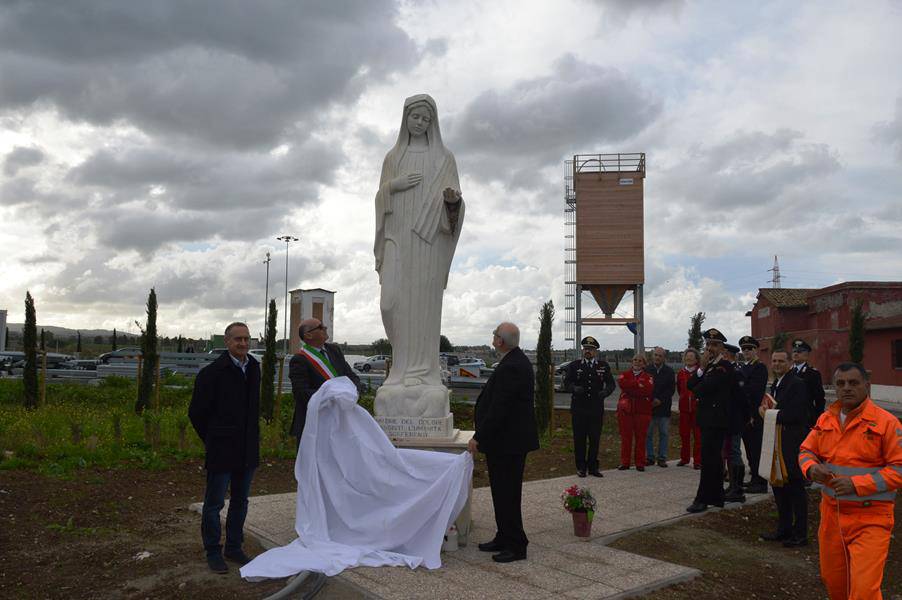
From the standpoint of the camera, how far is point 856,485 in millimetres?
3490

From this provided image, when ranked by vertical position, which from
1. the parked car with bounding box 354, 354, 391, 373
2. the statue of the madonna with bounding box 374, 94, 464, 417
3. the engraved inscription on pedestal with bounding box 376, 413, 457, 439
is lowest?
the parked car with bounding box 354, 354, 391, 373

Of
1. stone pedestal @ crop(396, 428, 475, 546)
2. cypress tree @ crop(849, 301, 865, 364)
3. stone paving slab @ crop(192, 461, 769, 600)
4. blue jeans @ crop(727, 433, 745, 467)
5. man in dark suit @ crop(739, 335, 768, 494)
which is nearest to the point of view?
stone paving slab @ crop(192, 461, 769, 600)

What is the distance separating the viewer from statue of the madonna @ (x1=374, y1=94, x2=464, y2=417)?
6.29 meters

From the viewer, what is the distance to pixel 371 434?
5.26 meters

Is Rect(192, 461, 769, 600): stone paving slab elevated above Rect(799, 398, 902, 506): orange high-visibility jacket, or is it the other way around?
Rect(799, 398, 902, 506): orange high-visibility jacket

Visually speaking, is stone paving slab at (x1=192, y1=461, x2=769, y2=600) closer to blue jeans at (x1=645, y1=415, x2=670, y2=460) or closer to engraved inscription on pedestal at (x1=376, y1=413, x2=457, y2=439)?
engraved inscription on pedestal at (x1=376, y1=413, x2=457, y2=439)

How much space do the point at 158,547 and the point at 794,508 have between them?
5374mm

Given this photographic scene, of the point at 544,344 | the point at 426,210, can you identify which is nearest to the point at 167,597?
the point at 426,210

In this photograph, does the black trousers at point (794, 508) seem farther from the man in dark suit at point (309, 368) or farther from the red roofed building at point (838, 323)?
the red roofed building at point (838, 323)

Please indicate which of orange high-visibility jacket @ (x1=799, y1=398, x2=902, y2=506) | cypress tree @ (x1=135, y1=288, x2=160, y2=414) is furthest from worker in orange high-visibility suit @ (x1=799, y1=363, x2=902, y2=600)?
cypress tree @ (x1=135, y1=288, x2=160, y2=414)

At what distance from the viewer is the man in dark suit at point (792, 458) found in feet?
19.7

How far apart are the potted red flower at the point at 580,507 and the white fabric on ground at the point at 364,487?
94 centimetres

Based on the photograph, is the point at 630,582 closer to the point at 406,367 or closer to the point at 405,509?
the point at 405,509

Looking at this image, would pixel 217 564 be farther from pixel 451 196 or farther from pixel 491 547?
pixel 451 196
